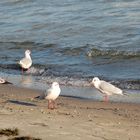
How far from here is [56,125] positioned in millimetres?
8891

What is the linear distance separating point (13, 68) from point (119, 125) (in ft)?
28.7

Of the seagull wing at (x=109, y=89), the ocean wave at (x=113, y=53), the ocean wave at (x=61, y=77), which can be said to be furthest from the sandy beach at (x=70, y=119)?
the ocean wave at (x=113, y=53)

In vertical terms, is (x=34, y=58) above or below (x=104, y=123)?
above

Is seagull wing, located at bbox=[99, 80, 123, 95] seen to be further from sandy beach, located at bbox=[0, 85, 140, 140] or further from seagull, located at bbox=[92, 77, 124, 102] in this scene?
sandy beach, located at bbox=[0, 85, 140, 140]

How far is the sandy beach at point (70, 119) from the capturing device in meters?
8.38

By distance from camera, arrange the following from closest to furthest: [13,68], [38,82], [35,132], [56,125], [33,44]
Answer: [35,132], [56,125], [38,82], [13,68], [33,44]

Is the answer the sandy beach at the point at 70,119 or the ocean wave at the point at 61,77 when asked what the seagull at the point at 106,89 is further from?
the ocean wave at the point at 61,77

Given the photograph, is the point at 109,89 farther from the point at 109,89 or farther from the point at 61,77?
the point at 61,77

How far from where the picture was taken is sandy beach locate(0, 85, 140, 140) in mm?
8383

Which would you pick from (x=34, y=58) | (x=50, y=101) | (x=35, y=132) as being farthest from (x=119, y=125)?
(x=34, y=58)

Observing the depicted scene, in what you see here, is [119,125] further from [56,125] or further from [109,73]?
[109,73]

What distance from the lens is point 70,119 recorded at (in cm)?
954

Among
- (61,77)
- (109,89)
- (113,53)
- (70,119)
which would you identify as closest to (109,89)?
(109,89)

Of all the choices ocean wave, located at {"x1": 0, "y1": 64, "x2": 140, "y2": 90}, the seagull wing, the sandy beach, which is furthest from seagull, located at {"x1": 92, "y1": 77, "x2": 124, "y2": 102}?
ocean wave, located at {"x1": 0, "y1": 64, "x2": 140, "y2": 90}
